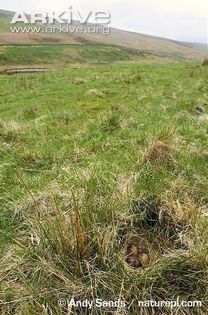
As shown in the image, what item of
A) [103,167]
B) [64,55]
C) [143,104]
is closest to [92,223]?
[103,167]

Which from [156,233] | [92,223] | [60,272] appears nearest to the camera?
[60,272]

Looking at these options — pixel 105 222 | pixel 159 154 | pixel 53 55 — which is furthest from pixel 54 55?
pixel 105 222

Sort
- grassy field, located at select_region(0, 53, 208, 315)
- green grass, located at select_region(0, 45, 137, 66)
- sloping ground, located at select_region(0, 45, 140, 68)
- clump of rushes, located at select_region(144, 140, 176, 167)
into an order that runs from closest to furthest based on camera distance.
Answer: grassy field, located at select_region(0, 53, 208, 315)
clump of rushes, located at select_region(144, 140, 176, 167)
sloping ground, located at select_region(0, 45, 140, 68)
green grass, located at select_region(0, 45, 137, 66)

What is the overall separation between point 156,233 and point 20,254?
1767mm

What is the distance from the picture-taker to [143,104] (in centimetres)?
1527

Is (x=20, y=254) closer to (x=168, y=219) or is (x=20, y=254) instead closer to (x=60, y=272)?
(x=60, y=272)

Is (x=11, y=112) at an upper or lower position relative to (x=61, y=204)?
lower

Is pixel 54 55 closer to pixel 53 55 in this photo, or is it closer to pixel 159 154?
pixel 53 55

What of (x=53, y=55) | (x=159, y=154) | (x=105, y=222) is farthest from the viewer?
(x=53, y=55)

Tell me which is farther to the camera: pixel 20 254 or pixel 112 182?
pixel 112 182

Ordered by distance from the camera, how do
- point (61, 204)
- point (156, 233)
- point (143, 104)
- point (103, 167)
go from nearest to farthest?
point (156, 233), point (61, 204), point (103, 167), point (143, 104)

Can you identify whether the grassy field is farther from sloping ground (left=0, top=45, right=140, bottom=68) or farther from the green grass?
the green grass

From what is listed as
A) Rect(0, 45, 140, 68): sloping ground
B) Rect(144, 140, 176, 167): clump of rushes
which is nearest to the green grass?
Rect(0, 45, 140, 68): sloping ground

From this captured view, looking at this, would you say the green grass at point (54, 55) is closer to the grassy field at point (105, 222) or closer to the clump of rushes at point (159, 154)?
the grassy field at point (105, 222)
